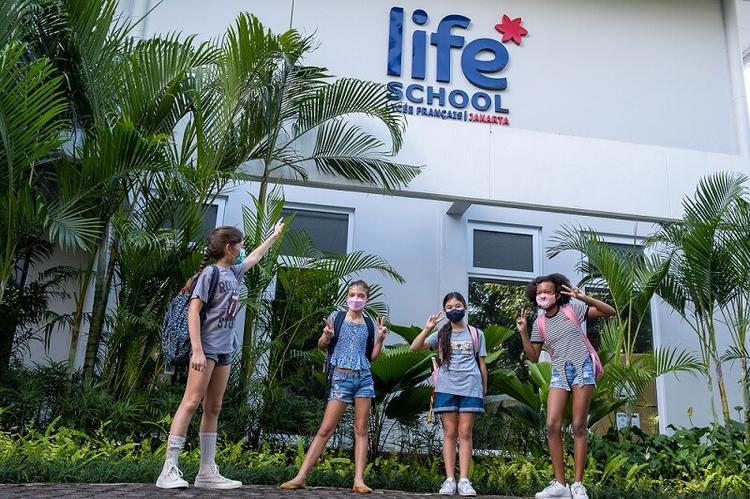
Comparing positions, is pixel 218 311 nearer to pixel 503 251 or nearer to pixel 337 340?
pixel 337 340

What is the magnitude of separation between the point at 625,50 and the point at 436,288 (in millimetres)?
4176

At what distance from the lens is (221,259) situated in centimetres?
384

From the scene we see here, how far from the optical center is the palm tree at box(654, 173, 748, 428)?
6039 millimetres

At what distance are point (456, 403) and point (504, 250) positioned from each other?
396 cm

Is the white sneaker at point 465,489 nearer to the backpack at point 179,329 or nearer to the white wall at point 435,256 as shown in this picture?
the backpack at point 179,329

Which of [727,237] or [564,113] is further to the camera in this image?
[564,113]

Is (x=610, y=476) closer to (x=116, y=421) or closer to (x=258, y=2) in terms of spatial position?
(x=116, y=421)

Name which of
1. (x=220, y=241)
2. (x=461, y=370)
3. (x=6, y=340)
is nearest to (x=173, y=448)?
(x=220, y=241)

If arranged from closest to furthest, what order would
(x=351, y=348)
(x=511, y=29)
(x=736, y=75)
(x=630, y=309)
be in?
(x=351, y=348), (x=630, y=309), (x=511, y=29), (x=736, y=75)

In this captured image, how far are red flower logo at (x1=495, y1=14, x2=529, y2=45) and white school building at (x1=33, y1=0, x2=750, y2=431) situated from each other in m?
0.02


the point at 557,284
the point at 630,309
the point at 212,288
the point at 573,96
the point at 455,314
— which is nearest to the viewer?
the point at 212,288

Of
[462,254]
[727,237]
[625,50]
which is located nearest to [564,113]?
[625,50]

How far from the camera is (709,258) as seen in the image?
6.06 meters

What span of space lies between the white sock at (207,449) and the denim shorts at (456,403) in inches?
57.2
